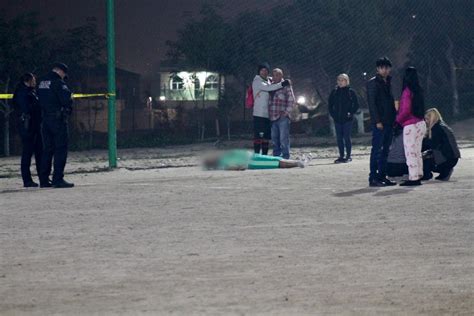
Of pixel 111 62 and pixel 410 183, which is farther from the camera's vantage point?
pixel 111 62

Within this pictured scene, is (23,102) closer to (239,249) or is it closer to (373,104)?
(373,104)

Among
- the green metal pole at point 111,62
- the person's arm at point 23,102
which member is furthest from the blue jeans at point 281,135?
the person's arm at point 23,102

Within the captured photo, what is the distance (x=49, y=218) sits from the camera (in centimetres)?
1262

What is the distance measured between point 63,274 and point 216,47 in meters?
32.4

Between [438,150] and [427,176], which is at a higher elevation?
[438,150]

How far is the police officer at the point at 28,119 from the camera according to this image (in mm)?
16719

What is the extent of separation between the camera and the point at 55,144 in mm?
16672

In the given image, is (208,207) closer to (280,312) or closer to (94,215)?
(94,215)

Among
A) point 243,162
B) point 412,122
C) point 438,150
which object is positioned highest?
point 412,122

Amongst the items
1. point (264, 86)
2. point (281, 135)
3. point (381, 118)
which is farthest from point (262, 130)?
point (381, 118)

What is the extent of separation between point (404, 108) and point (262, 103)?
5109 millimetres

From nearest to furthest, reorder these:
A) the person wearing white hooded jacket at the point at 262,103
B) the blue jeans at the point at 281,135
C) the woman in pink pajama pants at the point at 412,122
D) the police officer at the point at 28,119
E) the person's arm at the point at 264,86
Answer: the woman in pink pajama pants at the point at 412,122
the police officer at the point at 28,119
the person's arm at the point at 264,86
the person wearing white hooded jacket at the point at 262,103
the blue jeans at the point at 281,135

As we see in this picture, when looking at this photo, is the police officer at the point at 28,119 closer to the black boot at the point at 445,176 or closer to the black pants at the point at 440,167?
the black pants at the point at 440,167

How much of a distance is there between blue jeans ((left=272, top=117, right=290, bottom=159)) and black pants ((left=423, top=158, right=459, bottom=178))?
415cm
